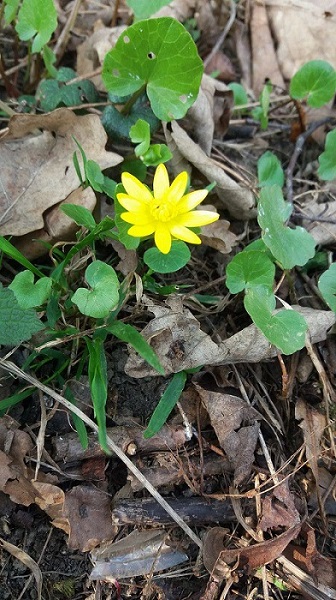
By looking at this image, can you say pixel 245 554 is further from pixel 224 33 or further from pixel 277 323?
pixel 224 33

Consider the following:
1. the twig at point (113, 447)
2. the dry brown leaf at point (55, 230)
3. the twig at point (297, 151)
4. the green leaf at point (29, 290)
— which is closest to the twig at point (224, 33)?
the twig at point (297, 151)

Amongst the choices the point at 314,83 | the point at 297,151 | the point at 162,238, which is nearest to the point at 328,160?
the point at 297,151

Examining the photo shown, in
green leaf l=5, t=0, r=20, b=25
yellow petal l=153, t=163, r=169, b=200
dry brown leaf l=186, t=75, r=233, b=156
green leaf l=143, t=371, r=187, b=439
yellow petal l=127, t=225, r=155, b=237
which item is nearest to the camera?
yellow petal l=127, t=225, r=155, b=237

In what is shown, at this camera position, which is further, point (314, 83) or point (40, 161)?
point (314, 83)

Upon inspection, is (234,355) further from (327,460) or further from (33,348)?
(33,348)

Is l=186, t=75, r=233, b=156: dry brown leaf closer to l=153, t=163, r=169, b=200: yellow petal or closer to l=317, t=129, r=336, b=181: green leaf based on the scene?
l=317, t=129, r=336, b=181: green leaf

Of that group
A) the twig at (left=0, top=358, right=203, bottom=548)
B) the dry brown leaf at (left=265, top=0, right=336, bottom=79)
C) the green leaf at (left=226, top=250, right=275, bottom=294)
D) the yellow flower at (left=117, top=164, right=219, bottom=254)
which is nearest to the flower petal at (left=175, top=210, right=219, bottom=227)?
the yellow flower at (left=117, top=164, right=219, bottom=254)

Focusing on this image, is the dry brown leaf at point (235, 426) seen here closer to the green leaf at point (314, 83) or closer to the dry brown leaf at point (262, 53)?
the green leaf at point (314, 83)
